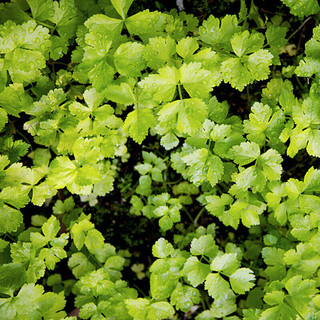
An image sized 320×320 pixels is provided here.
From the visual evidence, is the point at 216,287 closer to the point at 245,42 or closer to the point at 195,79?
the point at 195,79

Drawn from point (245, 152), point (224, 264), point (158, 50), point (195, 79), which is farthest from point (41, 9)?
point (224, 264)

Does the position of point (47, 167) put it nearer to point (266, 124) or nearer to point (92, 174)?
point (92, 174)

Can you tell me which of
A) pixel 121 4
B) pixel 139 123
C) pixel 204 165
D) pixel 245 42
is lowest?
pixel 204 165

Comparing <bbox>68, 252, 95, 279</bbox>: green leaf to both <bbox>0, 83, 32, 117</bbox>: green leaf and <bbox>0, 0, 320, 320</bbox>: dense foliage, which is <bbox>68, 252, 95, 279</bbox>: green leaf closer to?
<bbox>0, 0, 320, 320</bbox>: dense foliage

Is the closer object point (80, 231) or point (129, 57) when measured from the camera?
point (129, 57)

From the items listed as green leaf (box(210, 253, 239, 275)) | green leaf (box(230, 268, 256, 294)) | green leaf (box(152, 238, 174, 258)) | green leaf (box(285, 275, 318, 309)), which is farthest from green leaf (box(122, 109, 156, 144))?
green leaf (box(285, 275, 318, 309))

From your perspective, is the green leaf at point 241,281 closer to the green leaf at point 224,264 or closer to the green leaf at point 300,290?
the green leaf at point 224,264

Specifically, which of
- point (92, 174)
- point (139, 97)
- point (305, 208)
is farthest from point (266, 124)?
point (92, 174)

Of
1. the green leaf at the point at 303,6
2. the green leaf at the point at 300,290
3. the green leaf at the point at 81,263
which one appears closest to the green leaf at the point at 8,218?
the green leaf at the point at 81,263
